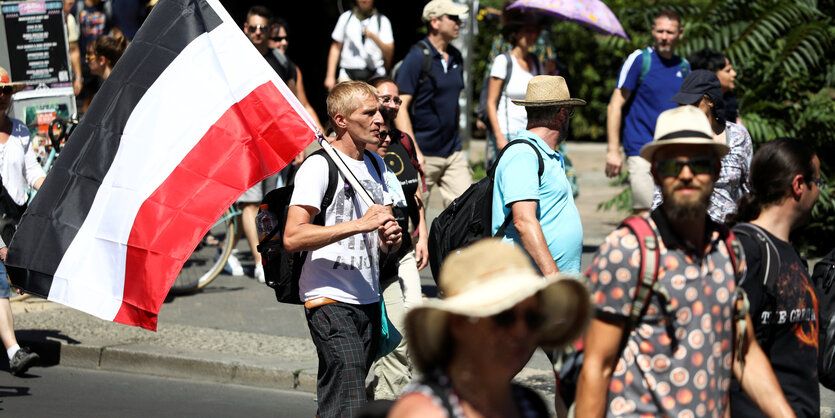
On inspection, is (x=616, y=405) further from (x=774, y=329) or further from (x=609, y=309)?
(x=774, y=329)

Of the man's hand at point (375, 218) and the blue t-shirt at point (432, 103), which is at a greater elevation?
the man's hand at point (375, 218)

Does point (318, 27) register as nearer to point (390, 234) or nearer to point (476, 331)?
point (390, 234)

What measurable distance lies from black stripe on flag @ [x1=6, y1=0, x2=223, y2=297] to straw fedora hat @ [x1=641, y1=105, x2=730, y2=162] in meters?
2.90

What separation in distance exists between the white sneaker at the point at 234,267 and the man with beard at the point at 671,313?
8017 millimetres

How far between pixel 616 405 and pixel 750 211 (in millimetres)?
1018

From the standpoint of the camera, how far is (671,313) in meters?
3.44

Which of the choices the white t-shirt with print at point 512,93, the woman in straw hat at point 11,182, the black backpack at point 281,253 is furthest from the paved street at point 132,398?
the white t-shirt with print at point 512,93

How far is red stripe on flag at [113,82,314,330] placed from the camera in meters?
5.50

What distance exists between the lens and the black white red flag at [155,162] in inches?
218

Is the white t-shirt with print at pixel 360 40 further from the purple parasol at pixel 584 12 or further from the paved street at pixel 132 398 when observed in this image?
the paved street at pixel 132 398

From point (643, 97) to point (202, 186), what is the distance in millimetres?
4466

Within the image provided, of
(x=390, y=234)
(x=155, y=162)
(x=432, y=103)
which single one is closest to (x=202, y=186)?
(x=155, y=162)

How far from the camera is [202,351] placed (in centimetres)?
823

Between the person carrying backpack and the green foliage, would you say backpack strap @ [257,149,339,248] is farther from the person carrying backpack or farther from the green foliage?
the green foliage
